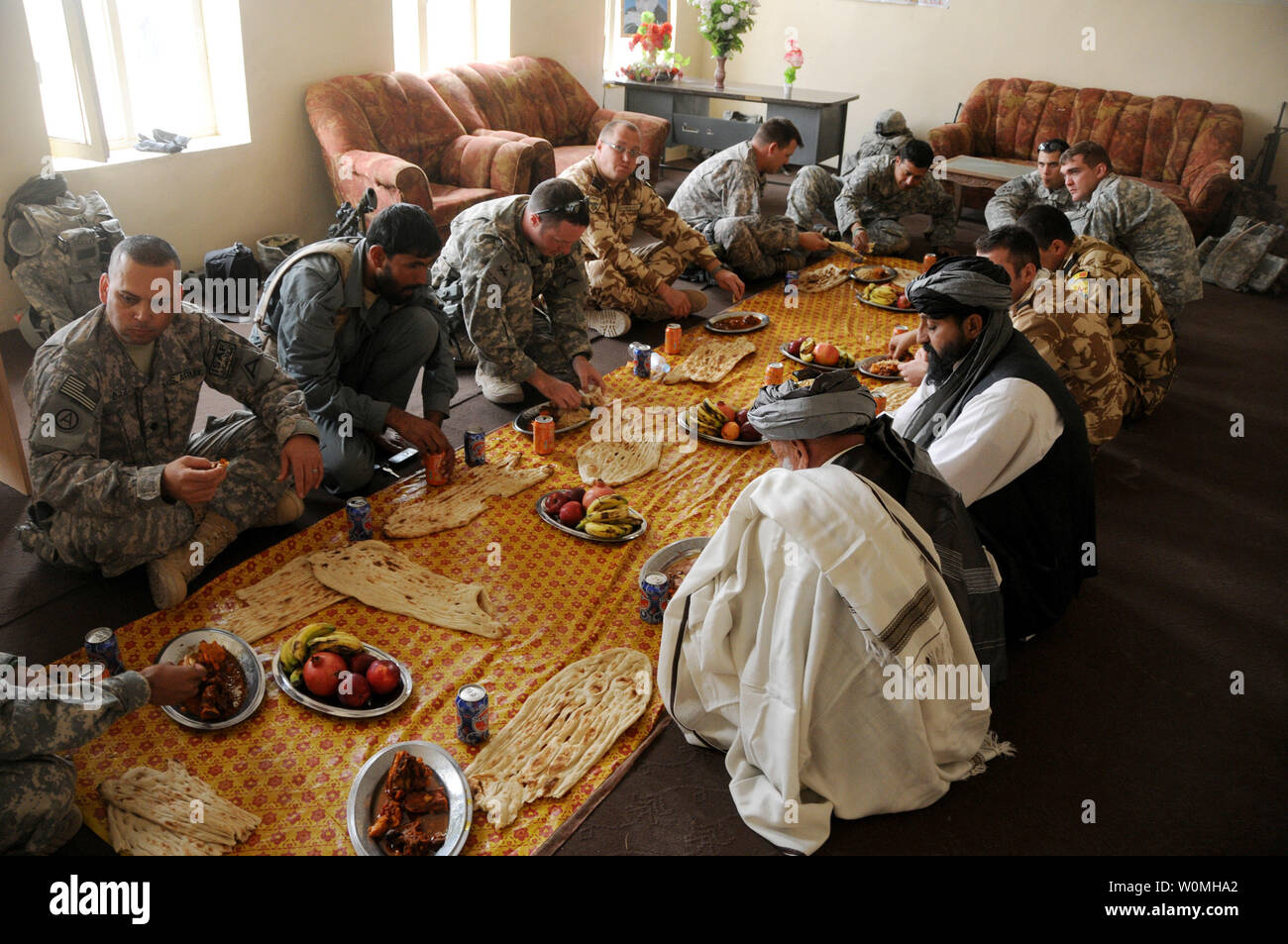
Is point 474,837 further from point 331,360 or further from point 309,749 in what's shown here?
point 331,360

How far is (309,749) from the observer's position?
8.51 ft

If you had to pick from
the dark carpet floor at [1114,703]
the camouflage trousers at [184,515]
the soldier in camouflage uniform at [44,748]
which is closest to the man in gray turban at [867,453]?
the dark carpet floor at [1114,703]

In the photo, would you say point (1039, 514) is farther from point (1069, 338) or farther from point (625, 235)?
point (625, 235)

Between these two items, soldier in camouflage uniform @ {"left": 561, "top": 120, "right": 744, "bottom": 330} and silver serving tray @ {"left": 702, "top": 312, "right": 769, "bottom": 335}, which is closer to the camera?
soldier in camouflage uniform @ {"left": 561, "top": 120, "right": 744, "bottom": 330}

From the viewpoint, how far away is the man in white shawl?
2.23m

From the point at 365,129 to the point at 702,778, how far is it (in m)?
5.61

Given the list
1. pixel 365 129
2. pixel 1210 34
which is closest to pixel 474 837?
pixel 365 129

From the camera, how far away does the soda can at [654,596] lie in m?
3.18

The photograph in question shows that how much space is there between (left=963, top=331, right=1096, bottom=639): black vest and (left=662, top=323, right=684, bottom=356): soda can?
253cm

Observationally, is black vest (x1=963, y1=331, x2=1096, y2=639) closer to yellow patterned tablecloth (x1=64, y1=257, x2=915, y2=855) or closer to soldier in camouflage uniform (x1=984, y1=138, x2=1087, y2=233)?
yellow patterned tablecloth (x1=64, y1=257, x2=915, y2=855)

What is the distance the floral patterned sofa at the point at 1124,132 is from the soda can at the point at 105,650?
8532mm

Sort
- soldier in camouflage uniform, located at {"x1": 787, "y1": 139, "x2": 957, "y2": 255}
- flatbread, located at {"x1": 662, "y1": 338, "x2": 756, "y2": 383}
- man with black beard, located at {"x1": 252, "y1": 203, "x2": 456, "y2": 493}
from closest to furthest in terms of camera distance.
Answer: man with black beard, located at {"x1": 252, "y1": 203, "x2": 456, "y2": 493} < flatbread, located at {"x1": 662, "y1": 338, "x2": 756, "y2": 383} < soldier in camouflage uniform, located at {"x1": 787, "y1": 139, "x2": 957, "y2": 255}

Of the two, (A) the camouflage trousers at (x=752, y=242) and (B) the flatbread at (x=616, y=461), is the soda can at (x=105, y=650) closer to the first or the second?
(B) the flatbread at (x=616, y=461)

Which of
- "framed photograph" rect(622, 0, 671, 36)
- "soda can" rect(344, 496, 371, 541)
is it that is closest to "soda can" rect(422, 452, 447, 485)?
"soda can" rect(344, 496, 371, 541)
